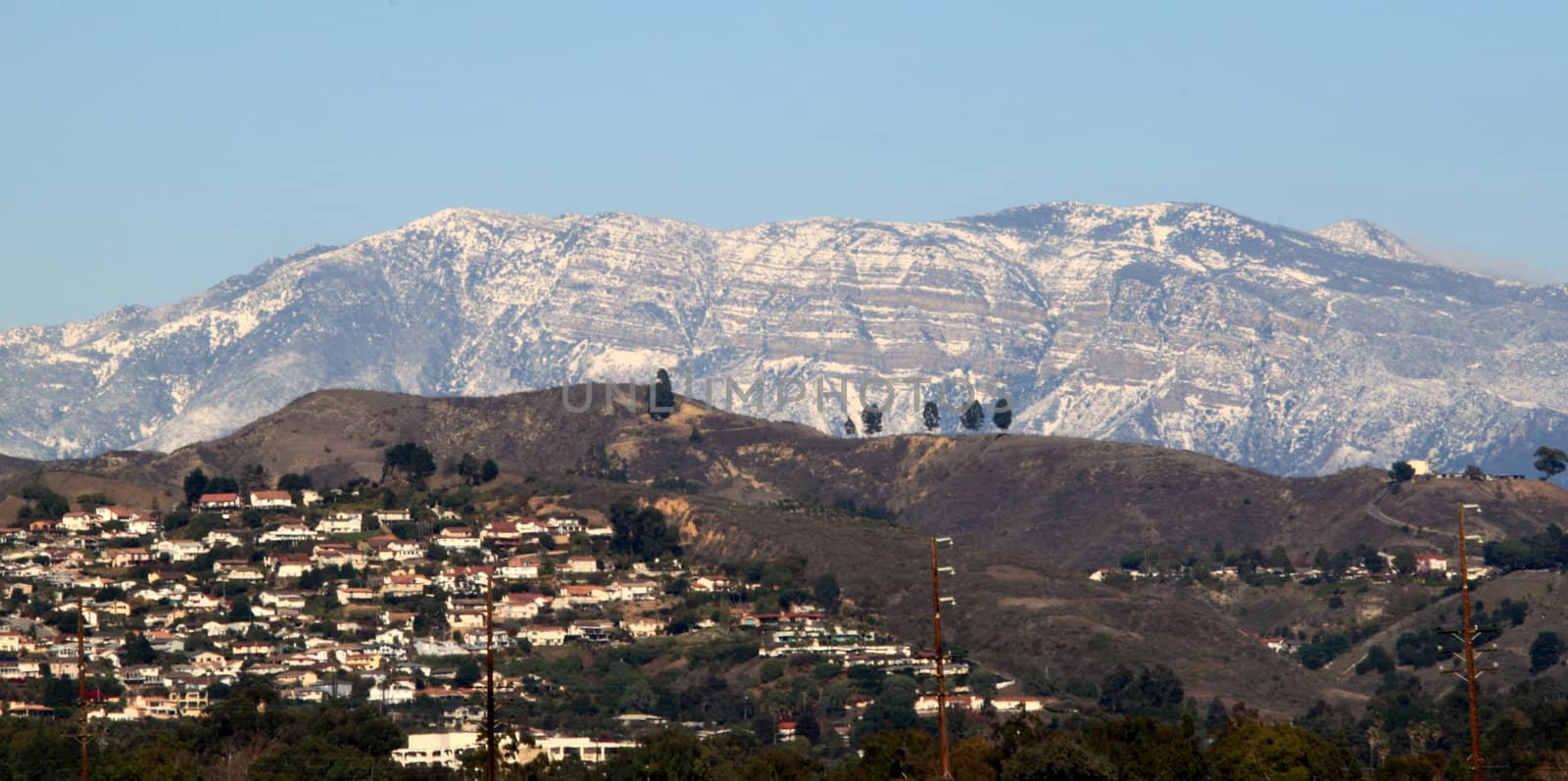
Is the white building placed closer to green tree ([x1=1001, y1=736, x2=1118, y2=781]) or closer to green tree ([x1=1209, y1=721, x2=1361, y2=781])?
green tree ([x1=1001, y1=736, x2=1118, y2=781])

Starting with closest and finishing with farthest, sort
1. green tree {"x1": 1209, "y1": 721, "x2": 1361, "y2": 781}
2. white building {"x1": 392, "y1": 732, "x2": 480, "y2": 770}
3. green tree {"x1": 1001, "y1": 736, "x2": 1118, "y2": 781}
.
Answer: green tree {"x1": 1001, "y1": 736, "x2": 1118, "y2": 781}
green tree {"x1": 1209, "y1": 721, "x2": 1361, "y2": 781}
white building {"x1": 392, "y1": 732, "x2": 480, "y2": 770}

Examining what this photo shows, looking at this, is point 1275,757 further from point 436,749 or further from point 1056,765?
point 436,749

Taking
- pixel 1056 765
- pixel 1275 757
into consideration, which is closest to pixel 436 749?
pixel 1056 765

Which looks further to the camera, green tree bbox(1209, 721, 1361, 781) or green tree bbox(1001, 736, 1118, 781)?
green tree bbox(1209, 721, 1361, 781)

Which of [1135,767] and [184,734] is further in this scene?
[184,734]

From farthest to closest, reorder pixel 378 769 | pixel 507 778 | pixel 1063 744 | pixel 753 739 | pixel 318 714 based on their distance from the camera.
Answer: pixel 753 739 → pixel 318 714 → pixel 378 769 → pixel 507 778 → pixel 1063 744

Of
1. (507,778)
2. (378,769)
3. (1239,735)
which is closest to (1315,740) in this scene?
(1239,735)

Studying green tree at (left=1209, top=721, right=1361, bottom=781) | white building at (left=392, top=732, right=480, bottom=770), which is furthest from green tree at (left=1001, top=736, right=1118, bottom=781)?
white building at (left=392, top=732, right=480, bottom=770)

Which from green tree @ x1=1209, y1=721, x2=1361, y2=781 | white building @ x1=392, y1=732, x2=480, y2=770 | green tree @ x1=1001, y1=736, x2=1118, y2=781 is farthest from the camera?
white building @ x1=392, y1=732, x2=480, y2=770

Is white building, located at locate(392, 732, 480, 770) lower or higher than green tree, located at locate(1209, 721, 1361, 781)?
lower

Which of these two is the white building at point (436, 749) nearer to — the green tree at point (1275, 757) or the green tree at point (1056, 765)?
the green tree at point (1056, 765)

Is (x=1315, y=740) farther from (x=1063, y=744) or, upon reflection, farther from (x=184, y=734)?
(x=184, y=734)
